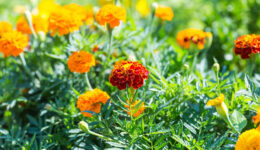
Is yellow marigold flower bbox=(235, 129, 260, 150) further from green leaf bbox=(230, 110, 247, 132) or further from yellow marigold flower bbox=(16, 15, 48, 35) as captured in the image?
yellow marigold flower bbox=(16, 15, 48, 35)

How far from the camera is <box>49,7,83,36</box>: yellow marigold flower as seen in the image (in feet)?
4.39

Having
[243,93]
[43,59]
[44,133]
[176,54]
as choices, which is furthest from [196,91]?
[43,59]

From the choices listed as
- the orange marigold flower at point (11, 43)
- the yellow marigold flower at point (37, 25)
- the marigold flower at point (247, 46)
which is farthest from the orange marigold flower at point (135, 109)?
the yellow marigold flower at point (37, 25)

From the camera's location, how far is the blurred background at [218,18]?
6.54 feet

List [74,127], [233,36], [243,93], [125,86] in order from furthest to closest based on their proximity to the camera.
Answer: [233,36]
[74,127]
[243,93]
[125,86]

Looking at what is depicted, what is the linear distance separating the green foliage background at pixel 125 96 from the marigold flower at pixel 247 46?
109mm

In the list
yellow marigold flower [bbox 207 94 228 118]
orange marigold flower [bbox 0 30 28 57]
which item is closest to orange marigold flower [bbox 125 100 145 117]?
yellow marigold flower [bbox 207 94 228 118]

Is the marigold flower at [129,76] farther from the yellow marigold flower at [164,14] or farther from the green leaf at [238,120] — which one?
the yellow marigold flower at [164,14]

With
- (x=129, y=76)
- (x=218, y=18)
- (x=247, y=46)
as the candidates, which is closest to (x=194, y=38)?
(x=247, y=46)

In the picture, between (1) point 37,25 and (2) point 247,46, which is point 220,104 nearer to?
(2) point 247,46

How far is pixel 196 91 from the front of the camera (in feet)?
3.78

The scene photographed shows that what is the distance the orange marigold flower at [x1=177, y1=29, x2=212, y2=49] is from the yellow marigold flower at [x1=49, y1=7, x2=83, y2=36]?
551 millimetres

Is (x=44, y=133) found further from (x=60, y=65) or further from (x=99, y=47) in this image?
(x=99, y=47)

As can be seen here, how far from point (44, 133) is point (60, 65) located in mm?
422
